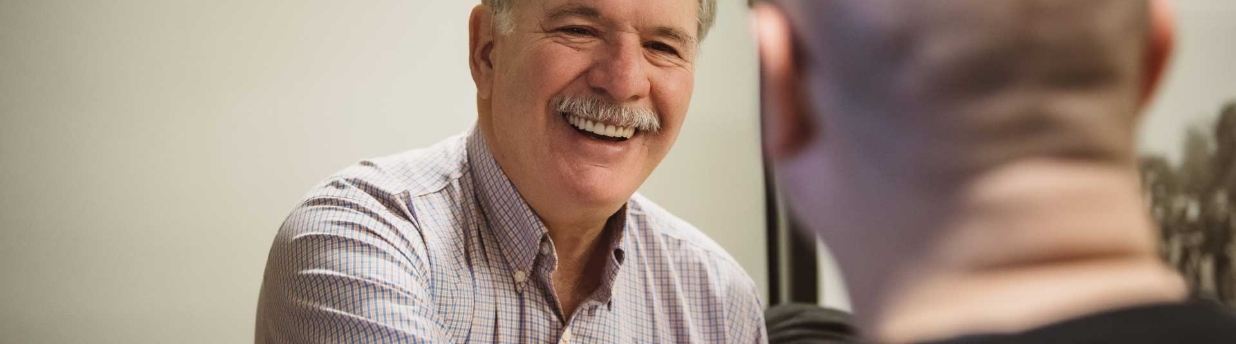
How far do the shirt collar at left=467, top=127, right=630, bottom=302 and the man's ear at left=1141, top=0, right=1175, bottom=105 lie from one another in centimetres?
96

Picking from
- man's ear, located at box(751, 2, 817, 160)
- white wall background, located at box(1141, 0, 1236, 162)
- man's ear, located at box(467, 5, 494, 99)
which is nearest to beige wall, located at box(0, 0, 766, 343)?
man's ear, located at box(467, 5, 494, 99)

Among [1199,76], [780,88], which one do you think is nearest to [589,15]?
[1199,76]

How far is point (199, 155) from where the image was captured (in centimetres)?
189

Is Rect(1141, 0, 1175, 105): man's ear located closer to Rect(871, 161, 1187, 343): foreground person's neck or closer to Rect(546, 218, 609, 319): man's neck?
Rect(871, 161, 1187, 343): foreground person's neck

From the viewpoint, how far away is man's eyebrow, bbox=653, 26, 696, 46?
1.27m

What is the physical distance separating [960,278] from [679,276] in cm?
108

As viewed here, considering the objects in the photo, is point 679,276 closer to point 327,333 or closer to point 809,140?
→ point 327,333

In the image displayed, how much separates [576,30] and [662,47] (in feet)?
0.35

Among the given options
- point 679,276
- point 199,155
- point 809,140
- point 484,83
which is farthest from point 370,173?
point 809,140

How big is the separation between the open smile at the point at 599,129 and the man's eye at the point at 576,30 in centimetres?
10

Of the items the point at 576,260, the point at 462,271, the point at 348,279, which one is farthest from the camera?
the point at 576,260

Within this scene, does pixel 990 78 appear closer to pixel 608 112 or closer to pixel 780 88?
pixel 780 88

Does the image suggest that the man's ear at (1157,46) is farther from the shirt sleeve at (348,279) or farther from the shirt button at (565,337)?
the shirt button at (565,337)

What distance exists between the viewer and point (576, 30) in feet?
4.28
